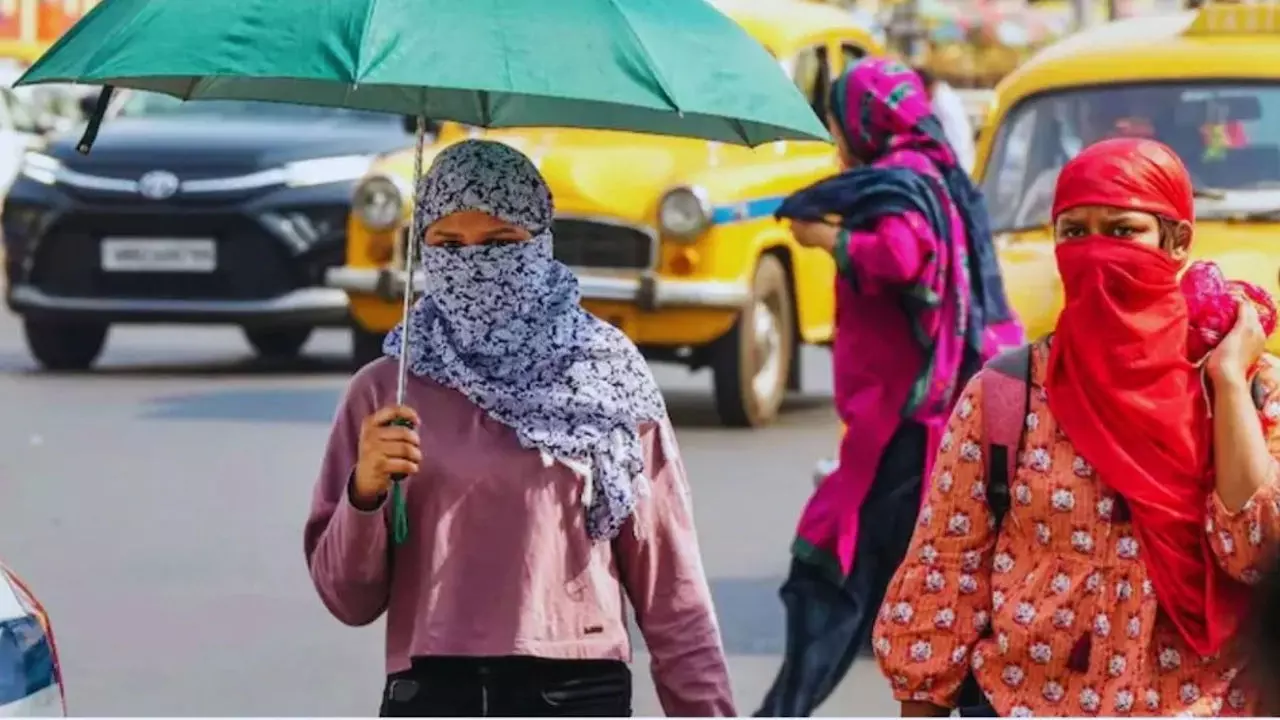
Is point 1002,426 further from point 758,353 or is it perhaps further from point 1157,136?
point 758,353

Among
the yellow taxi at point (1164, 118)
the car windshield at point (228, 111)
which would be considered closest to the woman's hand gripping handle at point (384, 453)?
the yellow taxi at point (1164, 118)

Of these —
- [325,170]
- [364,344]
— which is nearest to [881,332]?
[364,344]

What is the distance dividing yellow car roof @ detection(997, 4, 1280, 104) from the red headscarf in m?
5.19

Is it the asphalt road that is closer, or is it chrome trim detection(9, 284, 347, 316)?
the asphalt road

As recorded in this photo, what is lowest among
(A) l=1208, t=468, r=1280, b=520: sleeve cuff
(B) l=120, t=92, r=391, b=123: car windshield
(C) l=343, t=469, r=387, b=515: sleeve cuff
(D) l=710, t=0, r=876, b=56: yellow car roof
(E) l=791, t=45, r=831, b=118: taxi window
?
(B) l=120, t=92, r=391, b=123: car windshield

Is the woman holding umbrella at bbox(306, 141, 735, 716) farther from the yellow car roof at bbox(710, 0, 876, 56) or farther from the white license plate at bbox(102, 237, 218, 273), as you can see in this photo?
the white license plate at bbox(102, 237, 218, 273)

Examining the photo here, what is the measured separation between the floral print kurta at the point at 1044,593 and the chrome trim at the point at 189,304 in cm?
1181

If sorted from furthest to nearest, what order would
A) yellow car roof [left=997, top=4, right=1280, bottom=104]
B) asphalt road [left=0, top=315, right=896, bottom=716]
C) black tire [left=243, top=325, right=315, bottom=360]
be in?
1. black tire [left=243, top=325, right=315, bottom=360]
2. yellow car roof [left=997, top=4, right=1280, bottom=104]
3. asphalt road [left=0, top=315, right=896, bottom=716]

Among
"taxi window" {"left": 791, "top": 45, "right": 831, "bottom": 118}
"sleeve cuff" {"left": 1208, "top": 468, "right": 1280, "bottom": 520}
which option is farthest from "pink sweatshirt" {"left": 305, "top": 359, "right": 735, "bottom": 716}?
"taxi window" {"left": 791, "top": 45, "right": 831, "bottom": 118}

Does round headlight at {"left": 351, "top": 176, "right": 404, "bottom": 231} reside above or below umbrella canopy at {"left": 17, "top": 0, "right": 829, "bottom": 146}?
below

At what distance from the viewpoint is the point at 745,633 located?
9094 millimetres

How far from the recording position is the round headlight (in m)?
14.2

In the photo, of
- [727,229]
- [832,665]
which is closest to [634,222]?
[727,229]

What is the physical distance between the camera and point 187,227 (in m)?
16.0
